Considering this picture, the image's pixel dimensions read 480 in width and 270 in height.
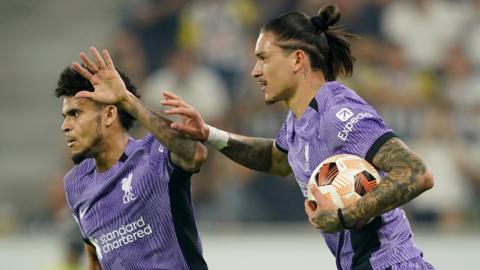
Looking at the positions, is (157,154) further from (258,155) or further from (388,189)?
(388,189)

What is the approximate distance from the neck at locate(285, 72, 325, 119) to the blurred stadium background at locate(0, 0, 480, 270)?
5758 mm

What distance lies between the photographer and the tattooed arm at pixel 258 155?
537 cm

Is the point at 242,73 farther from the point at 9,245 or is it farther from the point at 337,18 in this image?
the point at 337,18

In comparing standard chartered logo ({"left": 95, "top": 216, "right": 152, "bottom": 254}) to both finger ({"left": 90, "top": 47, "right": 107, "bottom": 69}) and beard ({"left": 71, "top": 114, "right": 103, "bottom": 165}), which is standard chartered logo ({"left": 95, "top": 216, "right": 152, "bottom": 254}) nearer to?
beard ({"left": 71, "top": 114, "right": 103, "bottom": 165})

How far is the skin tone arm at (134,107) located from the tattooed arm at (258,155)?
0.72 meters

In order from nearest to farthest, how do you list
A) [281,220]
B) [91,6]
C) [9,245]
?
1. [9,245]
2. [281,220]
3. [91,6]

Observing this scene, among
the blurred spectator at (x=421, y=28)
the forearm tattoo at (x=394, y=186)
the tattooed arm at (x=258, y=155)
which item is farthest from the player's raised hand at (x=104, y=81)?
the blurred spectator at (x=421, y=28)

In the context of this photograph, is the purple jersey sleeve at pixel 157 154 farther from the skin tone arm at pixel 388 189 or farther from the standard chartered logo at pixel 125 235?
the skin tone arm at pixel 388 189

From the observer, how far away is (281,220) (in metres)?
11.6

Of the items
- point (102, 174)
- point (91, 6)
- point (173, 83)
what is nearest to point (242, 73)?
point (173, 83)

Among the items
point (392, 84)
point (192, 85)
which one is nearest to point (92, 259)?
point (192, 85)

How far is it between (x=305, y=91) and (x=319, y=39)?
0.29 metres

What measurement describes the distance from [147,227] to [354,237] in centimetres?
100

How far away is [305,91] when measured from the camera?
4.73 meters
